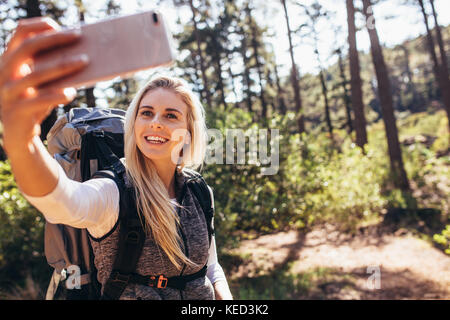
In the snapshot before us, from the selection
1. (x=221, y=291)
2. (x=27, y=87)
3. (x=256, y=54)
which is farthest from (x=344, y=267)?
(x=256, y=54)

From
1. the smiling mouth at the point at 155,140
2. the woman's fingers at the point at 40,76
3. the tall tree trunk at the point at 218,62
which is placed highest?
the tall tree trunk at the point at 218,62

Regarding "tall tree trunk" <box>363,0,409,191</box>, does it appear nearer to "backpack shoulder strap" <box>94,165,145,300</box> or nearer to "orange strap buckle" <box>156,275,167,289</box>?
"orange strap buckle" <box>156,275,167,289</box>

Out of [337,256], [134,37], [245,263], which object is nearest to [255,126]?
[245,263]

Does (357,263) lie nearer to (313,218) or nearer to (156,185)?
(313,218)

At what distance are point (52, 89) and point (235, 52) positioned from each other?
24.7 metres

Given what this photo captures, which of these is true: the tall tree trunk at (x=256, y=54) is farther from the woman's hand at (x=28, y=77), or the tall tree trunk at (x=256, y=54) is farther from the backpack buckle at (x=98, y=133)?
the woman's hand at (x=28, y=77)

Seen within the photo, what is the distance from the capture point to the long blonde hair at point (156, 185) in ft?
4.85

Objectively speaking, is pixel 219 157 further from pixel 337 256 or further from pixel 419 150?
pixel 419 150

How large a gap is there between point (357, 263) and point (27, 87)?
6.64 metres

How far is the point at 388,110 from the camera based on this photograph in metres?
9.40

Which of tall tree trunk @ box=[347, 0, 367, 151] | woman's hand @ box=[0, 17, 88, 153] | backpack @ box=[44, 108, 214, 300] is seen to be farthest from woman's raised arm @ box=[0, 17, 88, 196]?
tall tree trunk @ box=[347, 0, 367, 151]

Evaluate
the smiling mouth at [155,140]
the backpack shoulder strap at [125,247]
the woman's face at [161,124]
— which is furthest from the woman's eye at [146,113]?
the backpack shoulder strap at [125,247]

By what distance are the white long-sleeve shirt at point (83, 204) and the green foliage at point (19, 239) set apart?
15.0ft
